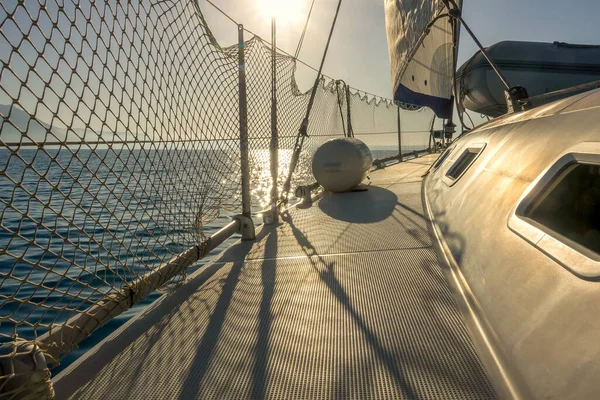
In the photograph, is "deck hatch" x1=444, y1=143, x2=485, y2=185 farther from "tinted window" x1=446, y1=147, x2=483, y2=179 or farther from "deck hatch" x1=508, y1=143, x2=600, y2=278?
"deck hatch" x1=508, y1=143, x2=600, y2=278

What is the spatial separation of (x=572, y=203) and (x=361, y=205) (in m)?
3.83

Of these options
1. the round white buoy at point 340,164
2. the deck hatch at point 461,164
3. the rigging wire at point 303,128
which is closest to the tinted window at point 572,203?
the deck hatch at point 461,164

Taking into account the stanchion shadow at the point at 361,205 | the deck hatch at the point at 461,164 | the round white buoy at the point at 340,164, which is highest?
the deck hatch at the point at 461,164

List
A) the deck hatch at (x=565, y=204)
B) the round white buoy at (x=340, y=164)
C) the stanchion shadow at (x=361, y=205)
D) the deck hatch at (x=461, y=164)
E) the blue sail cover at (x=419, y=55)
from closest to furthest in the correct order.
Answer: the deck hatch at (x=565, y=204) → the deck hatch at (x=461, y=164) → the stanchion shadow at (x=361, y=205) → the round white buoy at (x=340, y=164) → the blue sail cover at (x=419, y=55)

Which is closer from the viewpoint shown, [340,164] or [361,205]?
[361,205]

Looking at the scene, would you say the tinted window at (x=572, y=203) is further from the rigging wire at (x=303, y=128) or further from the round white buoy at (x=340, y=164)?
the round white buoy at (x=340, y=164)

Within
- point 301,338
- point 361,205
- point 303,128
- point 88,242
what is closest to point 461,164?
point 361,205

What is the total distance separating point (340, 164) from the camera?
254 inches

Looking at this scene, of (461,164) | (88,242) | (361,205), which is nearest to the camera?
(88,242)

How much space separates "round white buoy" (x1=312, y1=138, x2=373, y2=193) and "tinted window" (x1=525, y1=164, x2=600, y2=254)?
486 cm

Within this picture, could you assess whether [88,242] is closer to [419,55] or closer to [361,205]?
[361,205]

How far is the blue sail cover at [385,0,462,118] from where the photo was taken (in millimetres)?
6602

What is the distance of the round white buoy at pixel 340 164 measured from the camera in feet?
21.2

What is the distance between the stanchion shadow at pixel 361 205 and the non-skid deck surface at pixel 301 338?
4.23 feet
